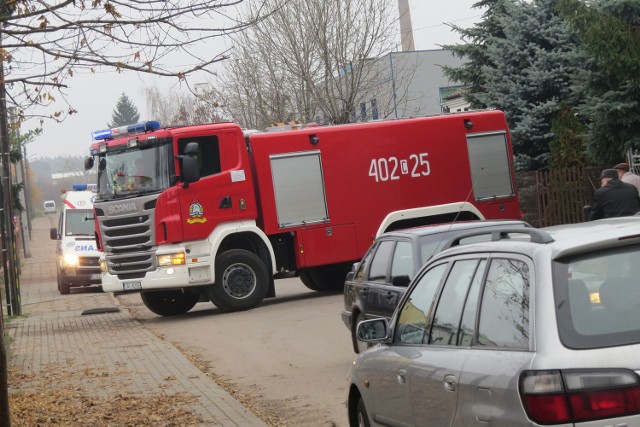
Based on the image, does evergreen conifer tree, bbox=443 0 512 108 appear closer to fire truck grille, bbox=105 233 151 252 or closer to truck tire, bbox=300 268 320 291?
truck tire, bbox=300 268 320 291

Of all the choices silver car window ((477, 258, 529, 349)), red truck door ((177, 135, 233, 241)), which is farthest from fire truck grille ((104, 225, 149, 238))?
silver car window ((477, 258, 529, 349))

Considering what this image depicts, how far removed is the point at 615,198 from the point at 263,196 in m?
7.21

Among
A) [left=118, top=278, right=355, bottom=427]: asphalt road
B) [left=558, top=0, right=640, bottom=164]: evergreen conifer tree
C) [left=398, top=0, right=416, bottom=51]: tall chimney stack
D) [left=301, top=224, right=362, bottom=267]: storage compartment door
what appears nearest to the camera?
[left=118, top=278, right=355, bottom=427]: asphalt road

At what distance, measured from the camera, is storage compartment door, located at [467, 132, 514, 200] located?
22453 mm

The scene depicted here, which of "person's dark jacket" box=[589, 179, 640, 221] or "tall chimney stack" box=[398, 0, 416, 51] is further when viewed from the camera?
"tall chimney stack" box=[398, 0, 416, 51]

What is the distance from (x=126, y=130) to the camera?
2078 cm

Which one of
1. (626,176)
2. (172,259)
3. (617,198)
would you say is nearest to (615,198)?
(617,198)

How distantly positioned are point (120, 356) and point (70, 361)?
0.69 meters

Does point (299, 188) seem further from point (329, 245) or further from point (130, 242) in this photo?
point (130, 242)

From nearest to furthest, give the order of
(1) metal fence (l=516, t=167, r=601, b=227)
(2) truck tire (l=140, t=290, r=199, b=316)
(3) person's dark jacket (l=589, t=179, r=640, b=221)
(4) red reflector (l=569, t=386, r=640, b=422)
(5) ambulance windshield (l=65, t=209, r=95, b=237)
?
(4) red reflector (l=569, t=386, r=640, b=422)
(3) person's dark jacket (l=589, t=179, r=640, b=221)
(2) truck tire (l=140, t=290, r=199, b=316)
(1) metal fence (l=516, t=167, r=601, b=227)
(5) ambulance windshield (l=65, t=209, r=95, b=237)

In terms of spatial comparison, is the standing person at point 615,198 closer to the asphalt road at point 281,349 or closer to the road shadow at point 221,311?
the asphalt road at point 281,349

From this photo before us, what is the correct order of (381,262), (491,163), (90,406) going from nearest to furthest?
(90,406)
(381,262)
(491,163)

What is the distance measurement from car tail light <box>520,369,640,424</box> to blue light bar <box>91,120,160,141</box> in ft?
54.6

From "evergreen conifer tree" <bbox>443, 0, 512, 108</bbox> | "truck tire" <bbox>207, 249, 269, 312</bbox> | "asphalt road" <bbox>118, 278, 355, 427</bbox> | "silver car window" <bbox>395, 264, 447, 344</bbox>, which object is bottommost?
"asphalt road" <bbox>118, 278, 355, 427</bbox>
